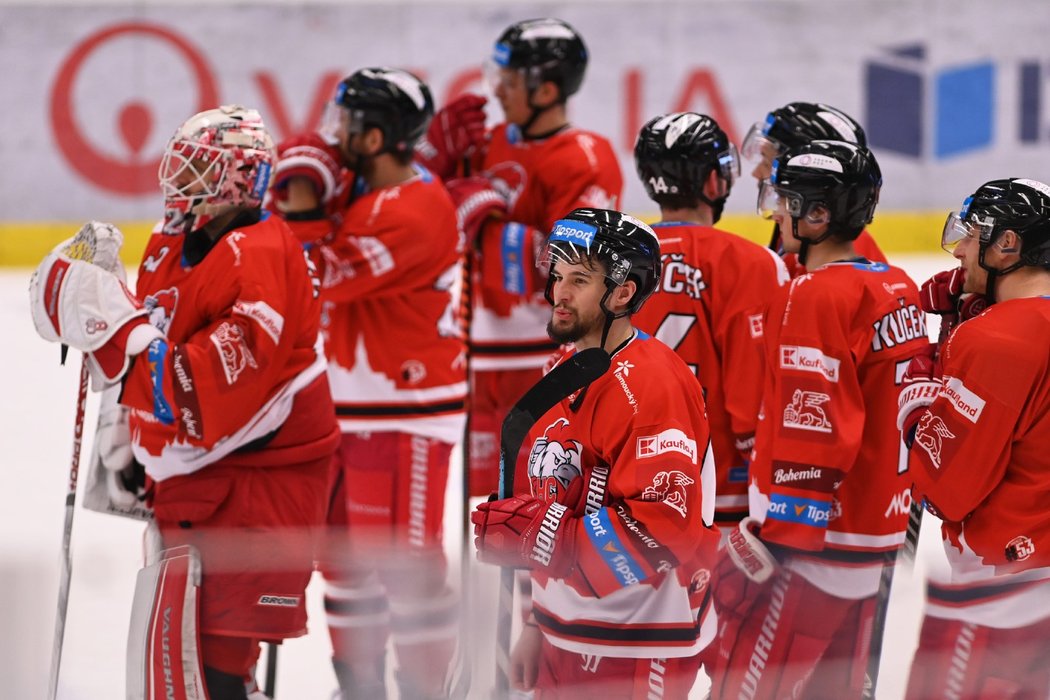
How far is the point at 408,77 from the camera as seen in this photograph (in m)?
3.56

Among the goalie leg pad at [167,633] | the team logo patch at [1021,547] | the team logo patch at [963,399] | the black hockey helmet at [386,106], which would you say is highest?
the black hockey helmet at [386,106]

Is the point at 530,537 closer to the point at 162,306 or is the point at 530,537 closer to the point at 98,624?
the point at 98,624

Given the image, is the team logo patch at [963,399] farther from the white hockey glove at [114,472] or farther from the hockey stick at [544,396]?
the white hockey glove at [114,472]

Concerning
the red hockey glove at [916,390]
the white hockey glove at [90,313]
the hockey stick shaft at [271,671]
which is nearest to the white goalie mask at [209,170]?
the white hockey glove at [90,313]

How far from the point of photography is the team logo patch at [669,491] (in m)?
1.94

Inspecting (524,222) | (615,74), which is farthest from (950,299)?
(615,74)

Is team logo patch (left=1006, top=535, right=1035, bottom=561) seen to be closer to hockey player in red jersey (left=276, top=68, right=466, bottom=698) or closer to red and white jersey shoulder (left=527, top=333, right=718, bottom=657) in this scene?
red and white jersey shoulder (left=527, top=333, right=718, bottom=657)

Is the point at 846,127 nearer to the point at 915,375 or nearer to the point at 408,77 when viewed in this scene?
the point at 915,375

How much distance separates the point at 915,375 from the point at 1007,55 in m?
6.80

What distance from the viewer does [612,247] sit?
209 centimetres

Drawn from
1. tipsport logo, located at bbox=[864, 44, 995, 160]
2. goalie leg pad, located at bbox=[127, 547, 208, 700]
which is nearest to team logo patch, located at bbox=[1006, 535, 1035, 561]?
goalie leg pad, located at bbox=[127, 547, 208, 700]

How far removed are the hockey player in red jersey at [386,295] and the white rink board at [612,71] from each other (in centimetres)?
465

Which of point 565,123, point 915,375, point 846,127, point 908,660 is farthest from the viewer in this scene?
point 565,123

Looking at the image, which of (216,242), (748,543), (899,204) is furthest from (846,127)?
(899,204)
